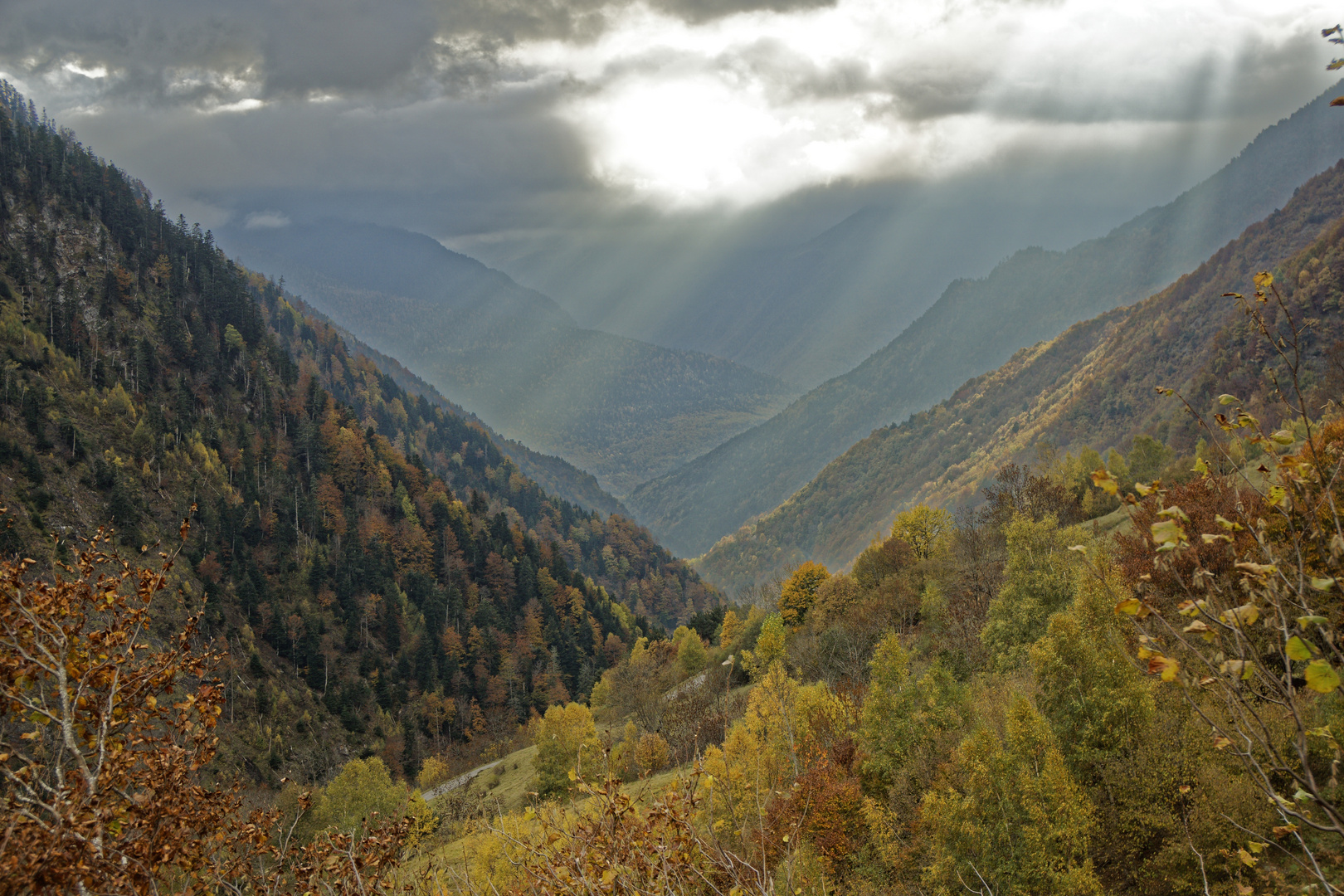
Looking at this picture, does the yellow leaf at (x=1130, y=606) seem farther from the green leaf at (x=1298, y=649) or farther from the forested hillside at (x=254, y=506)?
the forested hillside at (x=254, y=506)

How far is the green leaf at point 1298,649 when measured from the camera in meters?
3.80

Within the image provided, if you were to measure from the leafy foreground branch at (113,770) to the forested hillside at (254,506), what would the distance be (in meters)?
91.1

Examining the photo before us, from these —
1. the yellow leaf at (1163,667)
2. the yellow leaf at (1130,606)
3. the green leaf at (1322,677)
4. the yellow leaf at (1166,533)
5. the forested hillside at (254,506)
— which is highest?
the yellow leaf at (1166,533)

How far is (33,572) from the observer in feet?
254

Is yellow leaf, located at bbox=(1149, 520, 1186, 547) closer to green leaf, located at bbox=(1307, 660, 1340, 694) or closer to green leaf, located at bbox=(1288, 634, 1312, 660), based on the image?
green leaf, located at bbox=(1288, 634, 1312, 660)

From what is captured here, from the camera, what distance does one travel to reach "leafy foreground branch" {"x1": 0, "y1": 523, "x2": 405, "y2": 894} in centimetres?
650

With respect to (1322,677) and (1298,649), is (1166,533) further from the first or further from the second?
(1322,677)

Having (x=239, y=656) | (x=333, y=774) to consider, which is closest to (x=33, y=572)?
(x=239, y=656)

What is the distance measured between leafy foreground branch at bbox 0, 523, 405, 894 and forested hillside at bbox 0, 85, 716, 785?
299ft

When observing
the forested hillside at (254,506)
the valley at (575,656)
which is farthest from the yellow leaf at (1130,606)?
the forested hillside at (254,506)

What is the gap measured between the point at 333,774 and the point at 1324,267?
186 meters

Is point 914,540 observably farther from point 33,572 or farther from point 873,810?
point 33,572

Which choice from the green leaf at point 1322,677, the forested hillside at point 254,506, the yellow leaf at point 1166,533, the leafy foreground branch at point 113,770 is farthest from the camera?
the forested hillside at point 254,506

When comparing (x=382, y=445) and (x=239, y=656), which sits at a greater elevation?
(x=382, y=445)
